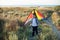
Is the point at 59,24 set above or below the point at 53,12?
below

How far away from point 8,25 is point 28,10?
27 cm

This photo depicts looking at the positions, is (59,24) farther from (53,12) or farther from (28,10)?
(28,10)

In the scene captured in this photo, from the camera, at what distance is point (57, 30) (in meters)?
1.32

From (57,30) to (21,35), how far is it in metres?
0.39

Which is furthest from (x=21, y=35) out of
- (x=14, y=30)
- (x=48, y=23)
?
(x=48, y=23)

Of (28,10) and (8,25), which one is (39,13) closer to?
(28,10)

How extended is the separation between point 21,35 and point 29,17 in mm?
213

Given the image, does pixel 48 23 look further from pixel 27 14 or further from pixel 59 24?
pixel 27 14

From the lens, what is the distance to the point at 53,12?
1354 millimetres

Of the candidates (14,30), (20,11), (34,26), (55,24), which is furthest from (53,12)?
(14,30)

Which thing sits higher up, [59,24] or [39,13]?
[39,13]

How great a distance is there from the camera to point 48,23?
133 cm

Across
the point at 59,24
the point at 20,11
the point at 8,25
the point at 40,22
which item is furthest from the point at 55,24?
the point at 8,25

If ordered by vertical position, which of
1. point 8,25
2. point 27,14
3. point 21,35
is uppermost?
point 27,14
